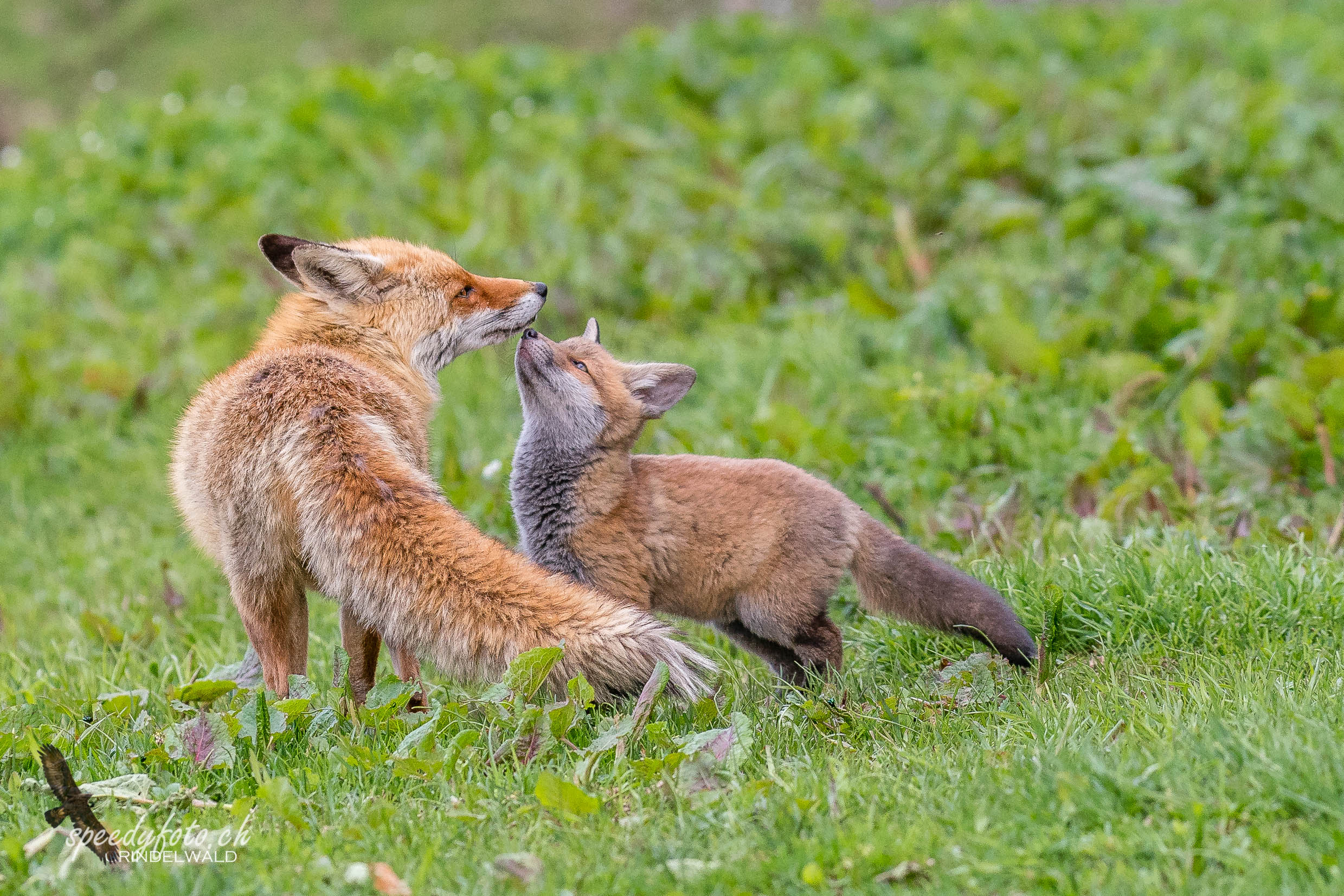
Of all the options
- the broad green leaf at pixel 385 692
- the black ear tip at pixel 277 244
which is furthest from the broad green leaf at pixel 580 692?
the black ear tip at pixel 277 244

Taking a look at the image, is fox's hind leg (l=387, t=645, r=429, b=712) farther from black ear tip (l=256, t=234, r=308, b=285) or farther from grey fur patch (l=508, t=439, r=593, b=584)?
black ear tip (l=256, t=234, r=308, b=285)

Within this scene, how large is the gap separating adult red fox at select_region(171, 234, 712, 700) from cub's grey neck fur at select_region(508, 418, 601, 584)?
1.32 ft

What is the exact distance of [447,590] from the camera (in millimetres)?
3508

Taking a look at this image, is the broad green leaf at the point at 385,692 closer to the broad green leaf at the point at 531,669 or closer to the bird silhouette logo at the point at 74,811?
the broad green leaf at the point at 531,669

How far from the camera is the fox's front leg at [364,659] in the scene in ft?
13.4

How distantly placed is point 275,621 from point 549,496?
3.45ft

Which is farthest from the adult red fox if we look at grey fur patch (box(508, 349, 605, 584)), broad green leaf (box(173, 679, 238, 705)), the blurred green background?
the blurred green background

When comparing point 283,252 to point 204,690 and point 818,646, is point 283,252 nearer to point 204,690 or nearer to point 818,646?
point 204,690

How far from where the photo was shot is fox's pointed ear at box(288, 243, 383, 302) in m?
4.22

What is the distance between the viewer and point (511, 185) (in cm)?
986

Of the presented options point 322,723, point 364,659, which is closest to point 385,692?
point 322,723

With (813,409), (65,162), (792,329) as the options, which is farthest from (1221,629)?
(65,162)

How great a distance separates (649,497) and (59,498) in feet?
15.3

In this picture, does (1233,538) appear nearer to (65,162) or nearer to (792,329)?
(792,329)
